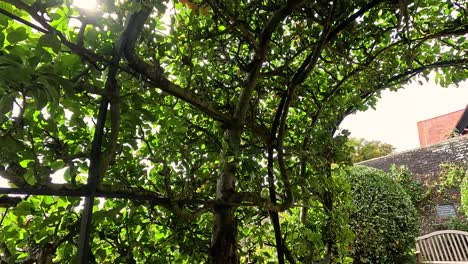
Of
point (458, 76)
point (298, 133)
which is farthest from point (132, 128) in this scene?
point (458, 76)

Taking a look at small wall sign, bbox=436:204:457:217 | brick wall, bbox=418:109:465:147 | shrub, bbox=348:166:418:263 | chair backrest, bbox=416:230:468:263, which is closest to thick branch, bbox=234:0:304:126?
shrub, bbox=348:166:418:263

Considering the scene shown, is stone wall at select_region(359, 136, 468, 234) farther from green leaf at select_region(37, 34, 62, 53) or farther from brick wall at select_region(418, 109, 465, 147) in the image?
green leaf at select_region(37, 34, 62, 53)

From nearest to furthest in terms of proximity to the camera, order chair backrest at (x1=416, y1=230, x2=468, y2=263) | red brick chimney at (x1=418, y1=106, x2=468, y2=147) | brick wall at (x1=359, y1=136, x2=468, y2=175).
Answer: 1. chair backrest at (x1=416, y1=230, x2=468, y2=263)
2. brick wall at (x1=359, y1=136, x2=468, y2=175)
3. red brick chimney at (x1=418, y1=106, x2=468, y2=147)

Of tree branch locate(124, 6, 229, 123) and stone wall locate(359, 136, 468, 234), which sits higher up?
stone wall locate(359, 136, 468, 234)

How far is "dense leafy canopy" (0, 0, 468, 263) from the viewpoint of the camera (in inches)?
31.4

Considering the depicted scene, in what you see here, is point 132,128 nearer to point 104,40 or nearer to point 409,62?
point 104,40

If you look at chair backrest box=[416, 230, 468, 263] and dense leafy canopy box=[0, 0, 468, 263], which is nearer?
dense leafy canopy box=[0, 0, 468, 263]

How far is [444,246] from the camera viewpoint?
22.9ft

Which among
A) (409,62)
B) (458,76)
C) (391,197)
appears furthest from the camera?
(391,197)

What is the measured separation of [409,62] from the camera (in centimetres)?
201

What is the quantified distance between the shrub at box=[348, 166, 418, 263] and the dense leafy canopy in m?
4.80

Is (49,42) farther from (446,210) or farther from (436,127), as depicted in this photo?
(436,127)

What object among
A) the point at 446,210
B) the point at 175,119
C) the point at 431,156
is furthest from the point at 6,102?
the point at 431,156

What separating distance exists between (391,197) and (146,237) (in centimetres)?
689
